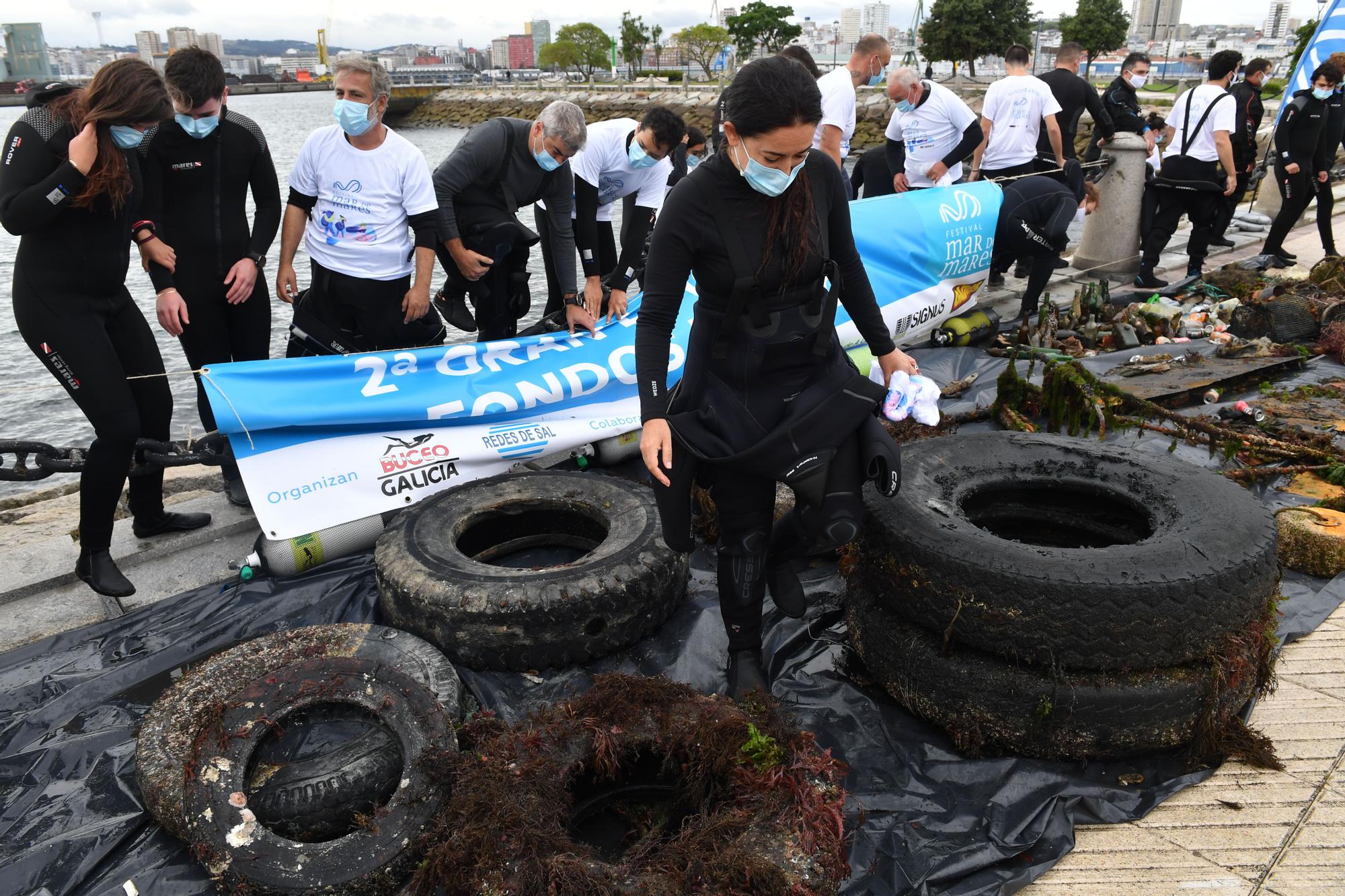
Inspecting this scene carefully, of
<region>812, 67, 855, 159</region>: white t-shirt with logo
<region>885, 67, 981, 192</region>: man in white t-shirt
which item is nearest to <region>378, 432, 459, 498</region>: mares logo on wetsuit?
<region>812, 67, 855, 159</region>: white t-shirt with logo

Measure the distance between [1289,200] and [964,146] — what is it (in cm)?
404

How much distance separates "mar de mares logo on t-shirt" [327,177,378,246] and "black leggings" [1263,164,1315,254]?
30.2ft

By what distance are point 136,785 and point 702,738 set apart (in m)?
1.95

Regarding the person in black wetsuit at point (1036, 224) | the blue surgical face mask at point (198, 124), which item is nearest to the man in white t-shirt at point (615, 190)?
the blue surgical face mask at point (198, 124)

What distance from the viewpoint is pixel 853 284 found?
314cm

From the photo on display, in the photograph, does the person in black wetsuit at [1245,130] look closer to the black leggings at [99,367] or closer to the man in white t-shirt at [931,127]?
the man in white t-shirt at [931,127]

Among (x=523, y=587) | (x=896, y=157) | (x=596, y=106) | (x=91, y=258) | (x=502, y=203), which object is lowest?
(x=523, y=587)

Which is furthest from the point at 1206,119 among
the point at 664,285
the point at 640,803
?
the point at 640,803

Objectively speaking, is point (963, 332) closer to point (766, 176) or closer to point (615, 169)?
point (615, 169)

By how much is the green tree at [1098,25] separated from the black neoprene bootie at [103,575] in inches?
2442

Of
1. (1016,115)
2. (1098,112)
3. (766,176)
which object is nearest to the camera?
(766,176)

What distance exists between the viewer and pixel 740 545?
3.18 meters

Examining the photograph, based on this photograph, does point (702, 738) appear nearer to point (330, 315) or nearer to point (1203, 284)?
point (330, 315)

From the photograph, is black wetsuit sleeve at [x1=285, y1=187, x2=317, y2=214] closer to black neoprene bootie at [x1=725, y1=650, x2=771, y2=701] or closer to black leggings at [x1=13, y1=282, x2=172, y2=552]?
black leggings at [x1=13, y1=282, x2=172, y2=552]
